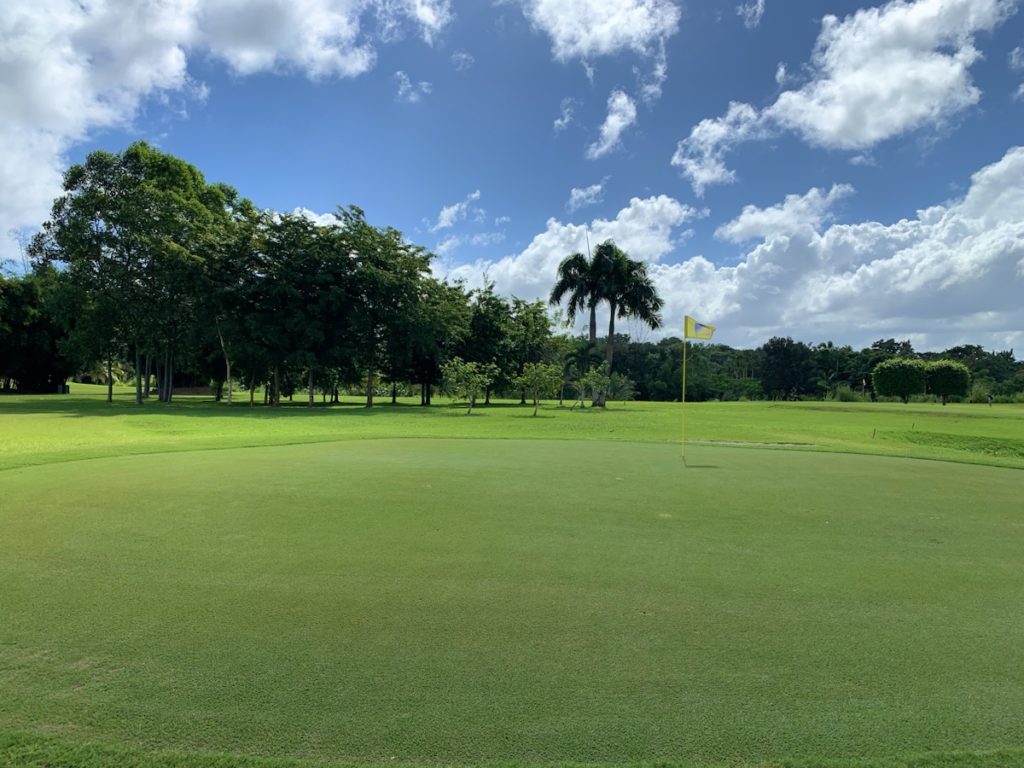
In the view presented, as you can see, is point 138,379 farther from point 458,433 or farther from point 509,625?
point 509,625

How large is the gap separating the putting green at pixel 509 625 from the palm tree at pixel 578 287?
3271 cm

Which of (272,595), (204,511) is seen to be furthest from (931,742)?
(204,511)

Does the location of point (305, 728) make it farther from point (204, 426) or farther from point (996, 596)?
point (204, 426)

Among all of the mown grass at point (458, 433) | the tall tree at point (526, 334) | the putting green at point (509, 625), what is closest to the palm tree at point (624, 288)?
the tall tree at point (526, 334)

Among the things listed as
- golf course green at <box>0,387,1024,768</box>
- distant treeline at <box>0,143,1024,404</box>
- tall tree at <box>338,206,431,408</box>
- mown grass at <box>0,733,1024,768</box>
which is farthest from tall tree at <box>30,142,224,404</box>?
mown grass at <box>0,733,1024,768</box>

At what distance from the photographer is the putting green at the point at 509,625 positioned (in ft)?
8.89

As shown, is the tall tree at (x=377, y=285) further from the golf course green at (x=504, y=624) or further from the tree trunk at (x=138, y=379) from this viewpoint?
the golf course green at (x=504, y=624)

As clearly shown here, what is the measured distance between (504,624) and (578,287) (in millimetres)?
37209

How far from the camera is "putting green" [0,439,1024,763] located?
2711mm

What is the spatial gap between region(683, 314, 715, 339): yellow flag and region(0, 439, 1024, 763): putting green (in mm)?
5963

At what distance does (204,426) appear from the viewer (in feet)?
68.9

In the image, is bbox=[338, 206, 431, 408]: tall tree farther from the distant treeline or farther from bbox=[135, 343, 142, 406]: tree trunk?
bbox=[135, 343, 142, 406]: tree trunk

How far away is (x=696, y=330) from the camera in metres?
13.5

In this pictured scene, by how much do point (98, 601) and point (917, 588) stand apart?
19.3 feet
